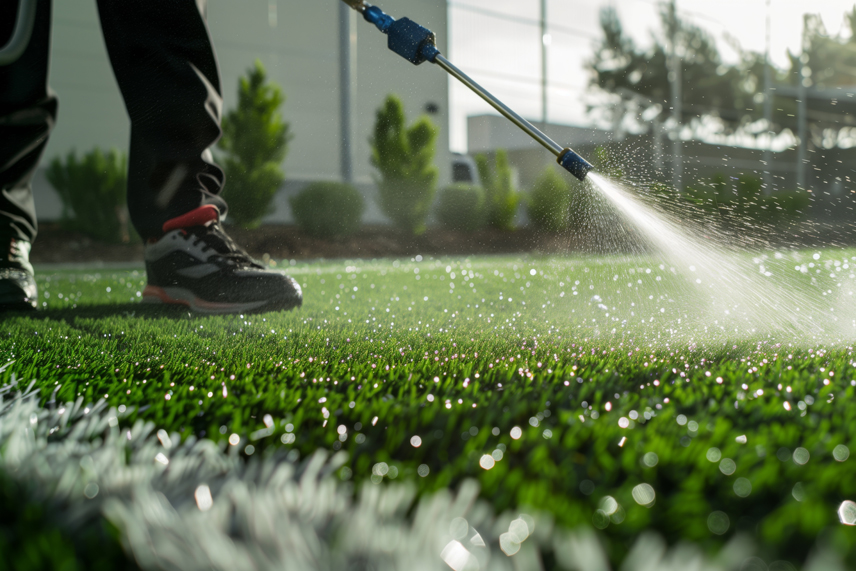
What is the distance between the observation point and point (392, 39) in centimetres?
200

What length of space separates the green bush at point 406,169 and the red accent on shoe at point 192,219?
9.00 m

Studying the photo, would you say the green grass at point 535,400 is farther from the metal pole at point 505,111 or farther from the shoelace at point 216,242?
the metal pole at point 505,111

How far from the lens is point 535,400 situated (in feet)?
2.71

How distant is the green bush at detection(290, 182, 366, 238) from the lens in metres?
9.59

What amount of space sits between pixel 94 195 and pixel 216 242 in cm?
762

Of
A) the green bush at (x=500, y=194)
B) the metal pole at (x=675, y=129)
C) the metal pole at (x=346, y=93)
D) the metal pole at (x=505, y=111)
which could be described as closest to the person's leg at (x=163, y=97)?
the metal pole at (x=505, y=111)

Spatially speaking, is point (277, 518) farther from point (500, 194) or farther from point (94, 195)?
point (500, 194)

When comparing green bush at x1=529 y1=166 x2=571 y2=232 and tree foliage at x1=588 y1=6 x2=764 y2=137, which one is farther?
tree foliage at x1=588 y1=6 x2=764 y2=137

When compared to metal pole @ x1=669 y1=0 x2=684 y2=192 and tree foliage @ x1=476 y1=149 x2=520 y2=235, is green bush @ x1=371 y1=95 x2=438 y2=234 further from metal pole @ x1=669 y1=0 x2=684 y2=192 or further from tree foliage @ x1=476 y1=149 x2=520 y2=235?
metal pole @ x1=669 y1=0 x2=684 y2=192

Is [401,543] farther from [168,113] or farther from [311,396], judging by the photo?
[168,113]

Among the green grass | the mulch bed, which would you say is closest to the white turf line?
the green grass

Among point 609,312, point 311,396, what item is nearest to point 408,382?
point 311,396

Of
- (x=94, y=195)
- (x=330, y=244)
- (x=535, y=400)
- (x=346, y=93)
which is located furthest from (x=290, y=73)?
(x=535, y=400)

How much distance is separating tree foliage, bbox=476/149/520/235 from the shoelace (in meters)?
10.3
